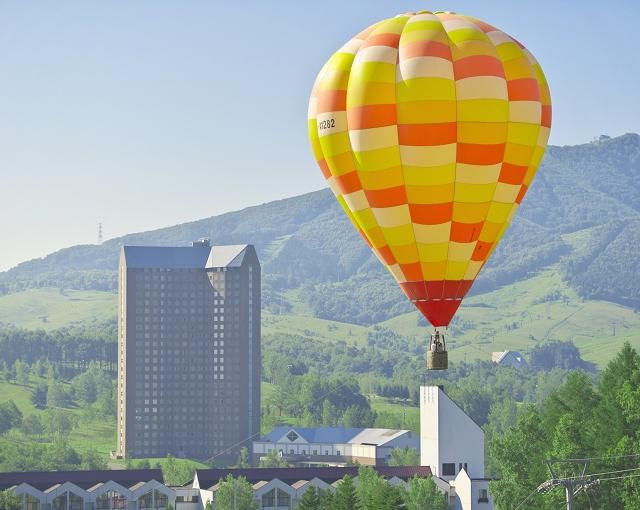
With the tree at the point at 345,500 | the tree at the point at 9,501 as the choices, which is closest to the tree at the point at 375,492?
the tree at the point at 345,500

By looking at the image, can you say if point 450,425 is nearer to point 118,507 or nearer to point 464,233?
point 118,507

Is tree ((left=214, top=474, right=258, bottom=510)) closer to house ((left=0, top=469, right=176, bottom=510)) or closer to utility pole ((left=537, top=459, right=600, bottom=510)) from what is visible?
house ((left=0, top=469, right=176, bottom=510))

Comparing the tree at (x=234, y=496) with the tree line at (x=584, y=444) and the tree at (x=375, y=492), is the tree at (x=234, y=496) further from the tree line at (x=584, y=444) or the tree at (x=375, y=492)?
the tree line at (x=584, y=444)

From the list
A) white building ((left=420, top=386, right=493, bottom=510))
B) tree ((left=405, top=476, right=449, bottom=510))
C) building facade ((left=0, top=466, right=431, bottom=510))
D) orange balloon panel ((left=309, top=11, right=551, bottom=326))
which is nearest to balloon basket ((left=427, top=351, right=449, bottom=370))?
orange balloon panel ((left=309, top=11, right=551, bottom=326))

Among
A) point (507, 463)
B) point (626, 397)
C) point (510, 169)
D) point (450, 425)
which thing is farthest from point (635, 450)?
point (450, 425)

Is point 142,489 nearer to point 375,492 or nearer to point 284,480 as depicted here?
point 284,480
